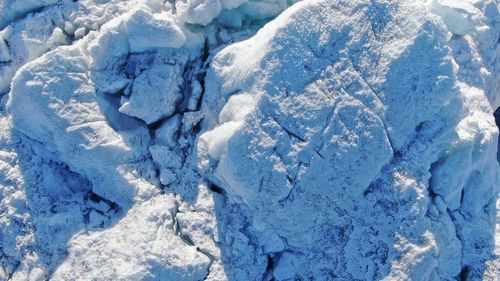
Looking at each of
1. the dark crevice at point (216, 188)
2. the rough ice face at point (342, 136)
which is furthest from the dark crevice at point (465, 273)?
the dark crevice at point (216, 188)

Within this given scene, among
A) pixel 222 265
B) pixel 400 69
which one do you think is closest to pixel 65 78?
pixel 222 265

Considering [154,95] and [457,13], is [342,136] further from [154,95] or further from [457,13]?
[457,13]

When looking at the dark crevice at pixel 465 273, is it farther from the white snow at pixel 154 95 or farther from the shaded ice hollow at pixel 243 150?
the white snow at pixel 154 95

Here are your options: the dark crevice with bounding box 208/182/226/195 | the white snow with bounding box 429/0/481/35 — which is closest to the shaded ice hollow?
the dark crevice with bounding box 208/182/226/195

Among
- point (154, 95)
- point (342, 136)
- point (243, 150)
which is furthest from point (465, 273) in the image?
point (154, 95)

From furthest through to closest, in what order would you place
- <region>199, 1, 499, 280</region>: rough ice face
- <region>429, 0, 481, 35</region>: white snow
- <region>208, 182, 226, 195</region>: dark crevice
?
<region>429, 0, 481, 35</region>: white snow < <region>208, 182, 226, 195</region>: dark crevice < <region>199, 1, 499, 280</region>: rough ice face

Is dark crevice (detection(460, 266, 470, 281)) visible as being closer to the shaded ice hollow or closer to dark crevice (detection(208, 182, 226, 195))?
the shaded ice hollow

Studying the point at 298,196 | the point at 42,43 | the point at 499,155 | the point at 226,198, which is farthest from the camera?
the point at 499,155

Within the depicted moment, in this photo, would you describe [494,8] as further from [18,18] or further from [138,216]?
[18,18]
